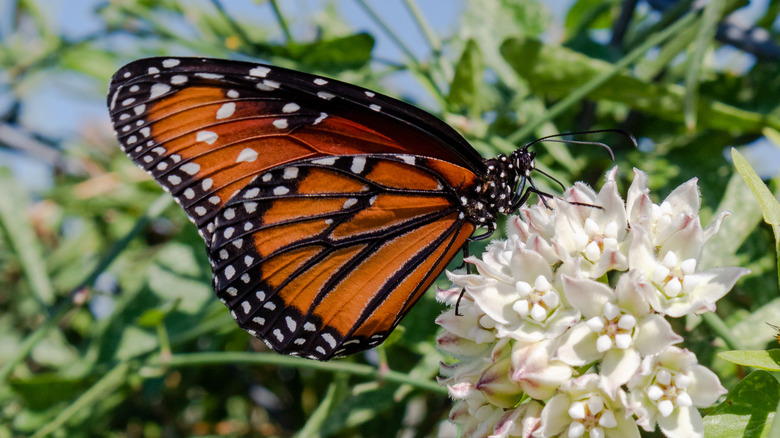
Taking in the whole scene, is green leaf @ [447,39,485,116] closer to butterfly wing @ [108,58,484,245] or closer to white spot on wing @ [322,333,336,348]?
butterfly wing @ [108,58,484,245]

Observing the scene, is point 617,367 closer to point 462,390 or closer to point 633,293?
point 633,293

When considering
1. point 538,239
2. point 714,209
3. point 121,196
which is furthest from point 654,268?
point 121,196

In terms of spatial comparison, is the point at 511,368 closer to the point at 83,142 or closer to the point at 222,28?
the point at 222,28

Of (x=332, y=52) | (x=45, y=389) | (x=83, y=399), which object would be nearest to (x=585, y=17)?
(x=332, y=52)

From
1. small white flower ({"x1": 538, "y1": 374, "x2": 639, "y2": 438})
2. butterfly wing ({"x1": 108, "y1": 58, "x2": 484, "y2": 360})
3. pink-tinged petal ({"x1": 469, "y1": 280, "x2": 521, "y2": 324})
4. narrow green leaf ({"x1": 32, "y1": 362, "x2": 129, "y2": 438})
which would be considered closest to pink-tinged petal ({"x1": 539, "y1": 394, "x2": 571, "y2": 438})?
small white flower ({"x1": 538, "y1": 374, "x2": 639, "y2": 438})

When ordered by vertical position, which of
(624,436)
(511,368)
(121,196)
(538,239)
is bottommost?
(624,436)

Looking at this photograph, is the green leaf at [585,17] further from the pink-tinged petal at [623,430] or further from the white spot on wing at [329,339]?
the pink-tinged petal at [623,430]
